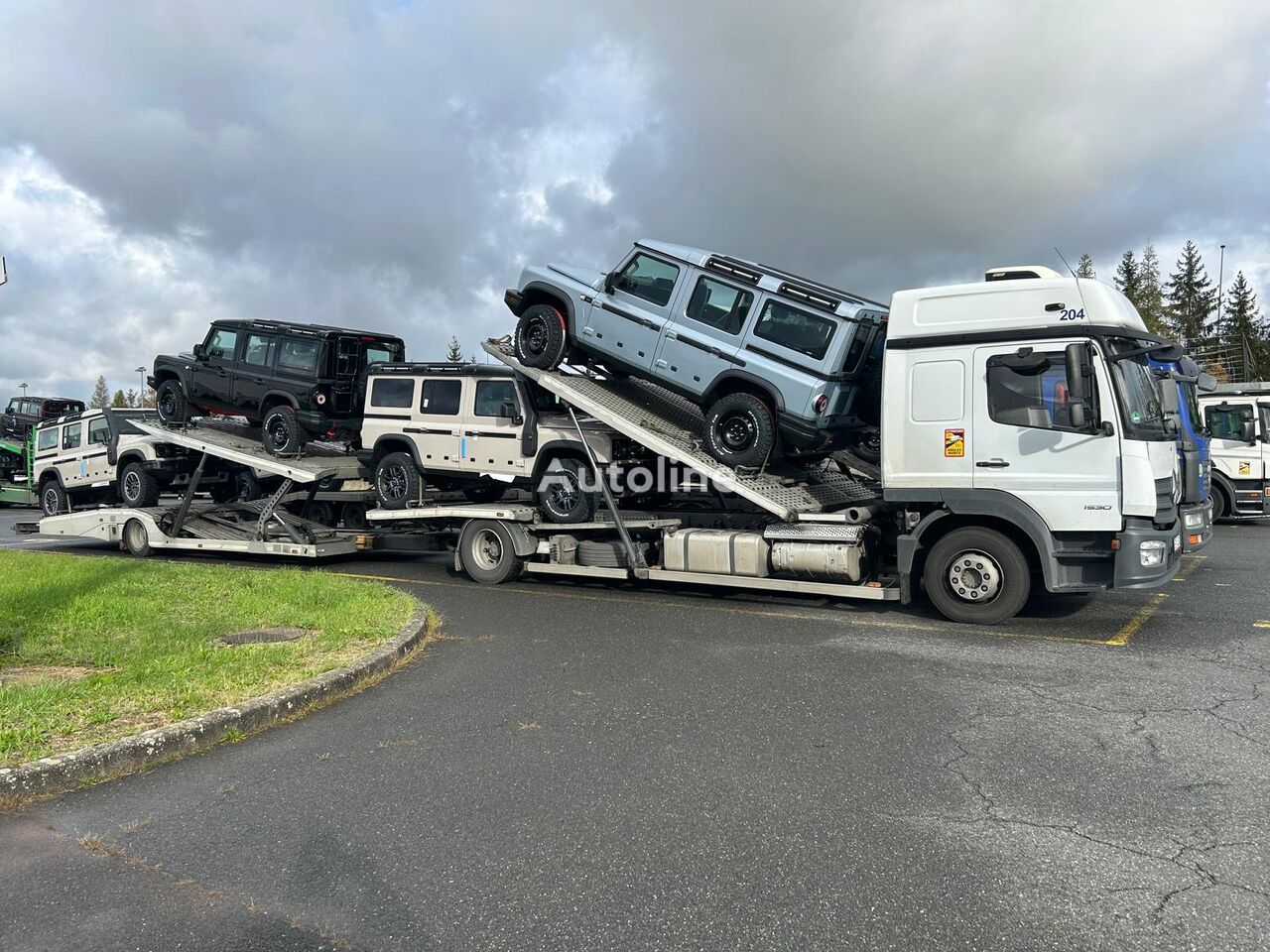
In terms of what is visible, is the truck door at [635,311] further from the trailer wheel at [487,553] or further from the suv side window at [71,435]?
the suv side window at [71,435]

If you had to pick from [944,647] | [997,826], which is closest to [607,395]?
[944,647]

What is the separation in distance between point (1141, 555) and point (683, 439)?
14.7ft

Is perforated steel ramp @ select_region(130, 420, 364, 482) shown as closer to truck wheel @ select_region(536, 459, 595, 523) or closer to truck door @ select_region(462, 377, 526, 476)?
truck door @ select_region(462, 377, 526, 476)

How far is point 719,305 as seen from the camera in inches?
367

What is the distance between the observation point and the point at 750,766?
4473 mm

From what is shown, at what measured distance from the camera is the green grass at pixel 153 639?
4.97 metres

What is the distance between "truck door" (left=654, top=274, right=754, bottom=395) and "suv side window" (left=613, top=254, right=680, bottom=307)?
0.84 ft

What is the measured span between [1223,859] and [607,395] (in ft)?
25.0

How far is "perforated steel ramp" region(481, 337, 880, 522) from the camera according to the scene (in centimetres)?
900

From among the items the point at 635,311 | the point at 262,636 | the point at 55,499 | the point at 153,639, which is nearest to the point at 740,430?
the point at 635,311

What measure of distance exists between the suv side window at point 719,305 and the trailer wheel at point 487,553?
3617 mm

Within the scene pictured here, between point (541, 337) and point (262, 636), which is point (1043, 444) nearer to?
point (541, 337)

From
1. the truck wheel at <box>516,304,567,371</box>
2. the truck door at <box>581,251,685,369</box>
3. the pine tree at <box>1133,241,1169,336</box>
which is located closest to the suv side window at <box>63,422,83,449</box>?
the truck wheel at <box>516,304,567,371</box>

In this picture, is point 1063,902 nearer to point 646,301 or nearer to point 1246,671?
point 1246,671
